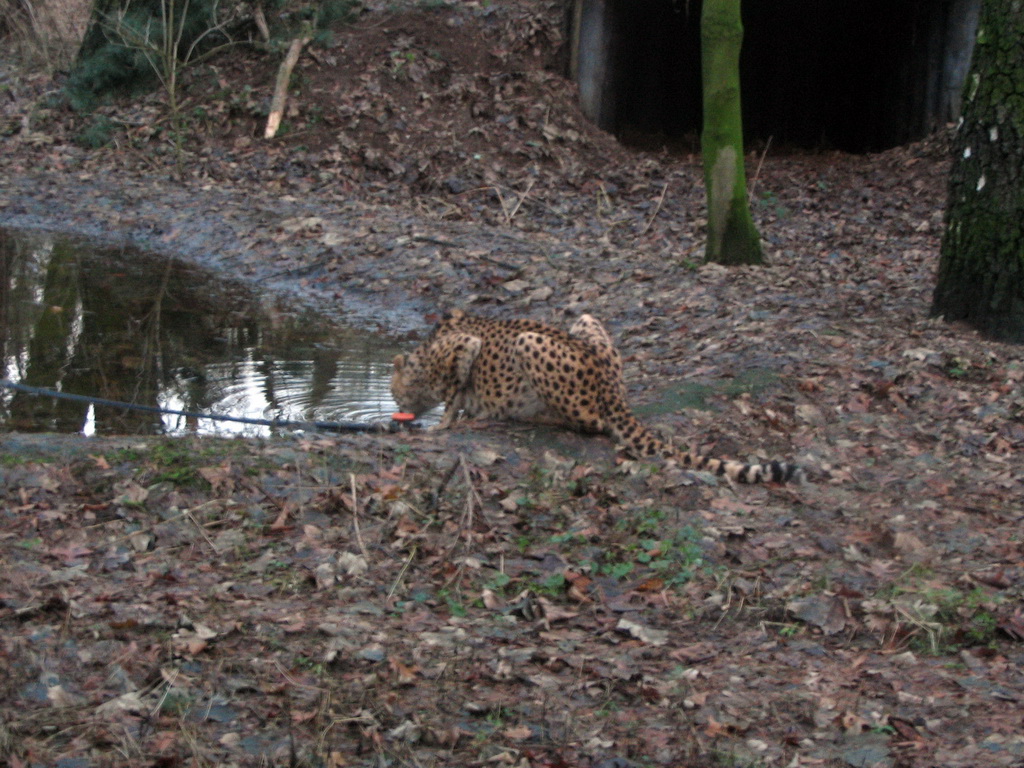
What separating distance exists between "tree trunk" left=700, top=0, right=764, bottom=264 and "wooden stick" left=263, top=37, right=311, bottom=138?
7.74 meters

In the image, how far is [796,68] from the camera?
23.5m

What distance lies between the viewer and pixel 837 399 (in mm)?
8148

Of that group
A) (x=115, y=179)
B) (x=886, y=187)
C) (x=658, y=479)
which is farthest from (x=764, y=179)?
(x=658, y=479)

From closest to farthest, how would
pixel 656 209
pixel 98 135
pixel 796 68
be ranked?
pixel 656 209 < pixel 98 135 < pixel 796 68

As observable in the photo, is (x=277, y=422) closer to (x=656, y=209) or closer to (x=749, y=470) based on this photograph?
(x=749, y=470)

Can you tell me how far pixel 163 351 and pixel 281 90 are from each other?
8420mm

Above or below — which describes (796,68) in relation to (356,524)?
above

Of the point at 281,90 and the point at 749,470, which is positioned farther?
the point at 281,90

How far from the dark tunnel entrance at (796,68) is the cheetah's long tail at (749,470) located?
12.9 m

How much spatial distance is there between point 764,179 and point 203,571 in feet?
45.3

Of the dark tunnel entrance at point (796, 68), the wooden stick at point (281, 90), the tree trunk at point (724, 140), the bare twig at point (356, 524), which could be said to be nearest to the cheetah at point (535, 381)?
the bare twig at point (356, 524)

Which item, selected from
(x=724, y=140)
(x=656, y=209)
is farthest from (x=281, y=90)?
(x=724, y=140)

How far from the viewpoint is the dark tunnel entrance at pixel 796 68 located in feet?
61.6

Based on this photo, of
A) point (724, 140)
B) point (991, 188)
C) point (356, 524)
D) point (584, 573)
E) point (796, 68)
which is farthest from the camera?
point (796, 68)
